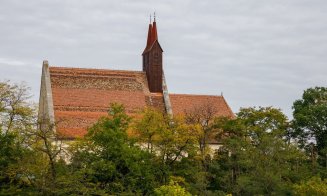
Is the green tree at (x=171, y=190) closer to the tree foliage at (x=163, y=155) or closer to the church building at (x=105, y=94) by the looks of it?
the tree foliage at (x=163, y=155)

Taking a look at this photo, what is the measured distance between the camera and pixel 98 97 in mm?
56562

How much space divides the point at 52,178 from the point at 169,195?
6877 mm

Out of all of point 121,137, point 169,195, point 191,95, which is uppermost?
point 191,95

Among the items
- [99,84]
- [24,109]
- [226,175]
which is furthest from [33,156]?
[99,84]

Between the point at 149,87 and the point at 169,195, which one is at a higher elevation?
the point at 149,87

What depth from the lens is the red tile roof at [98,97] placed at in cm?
5444

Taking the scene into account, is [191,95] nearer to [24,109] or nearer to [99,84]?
[99,84]

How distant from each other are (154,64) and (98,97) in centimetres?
646

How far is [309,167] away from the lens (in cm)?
5056

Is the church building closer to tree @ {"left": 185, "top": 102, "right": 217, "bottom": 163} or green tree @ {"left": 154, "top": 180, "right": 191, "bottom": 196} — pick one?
tree @ {"left": 185, "top": 102, "right": 217, "bottom": 163}

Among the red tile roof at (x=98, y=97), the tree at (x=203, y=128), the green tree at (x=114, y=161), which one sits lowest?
the green tree at (x=114, y=161)

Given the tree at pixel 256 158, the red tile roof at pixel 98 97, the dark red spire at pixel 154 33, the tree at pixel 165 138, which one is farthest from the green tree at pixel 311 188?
the dark red spire at pixel 154 33

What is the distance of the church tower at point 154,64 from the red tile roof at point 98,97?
21.8 inches

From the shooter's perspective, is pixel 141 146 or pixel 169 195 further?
pixel 141 146
